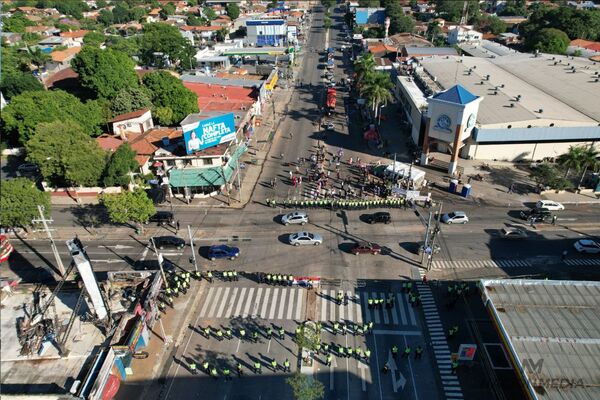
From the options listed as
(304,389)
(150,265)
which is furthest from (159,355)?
(304,389)

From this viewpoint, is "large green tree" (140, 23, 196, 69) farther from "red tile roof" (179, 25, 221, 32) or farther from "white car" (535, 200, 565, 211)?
"white car" (535, 200, 565, 211)

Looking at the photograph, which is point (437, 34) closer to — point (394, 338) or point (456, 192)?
point (456, 192)

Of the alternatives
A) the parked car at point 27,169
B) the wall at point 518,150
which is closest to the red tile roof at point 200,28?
the parked car at point 27,169

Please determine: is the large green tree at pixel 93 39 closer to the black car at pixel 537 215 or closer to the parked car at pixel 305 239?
the parked car at pixel 305 239

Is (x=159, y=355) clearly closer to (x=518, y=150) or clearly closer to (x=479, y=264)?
(x=479, y=264)

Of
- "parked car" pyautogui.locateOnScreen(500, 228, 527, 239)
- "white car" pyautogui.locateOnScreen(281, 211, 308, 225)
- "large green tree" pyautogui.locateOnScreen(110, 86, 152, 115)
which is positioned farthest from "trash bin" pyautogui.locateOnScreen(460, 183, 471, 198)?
"large green tree" pyautogui.locateOnScreen(110, 86, 152, 115)
